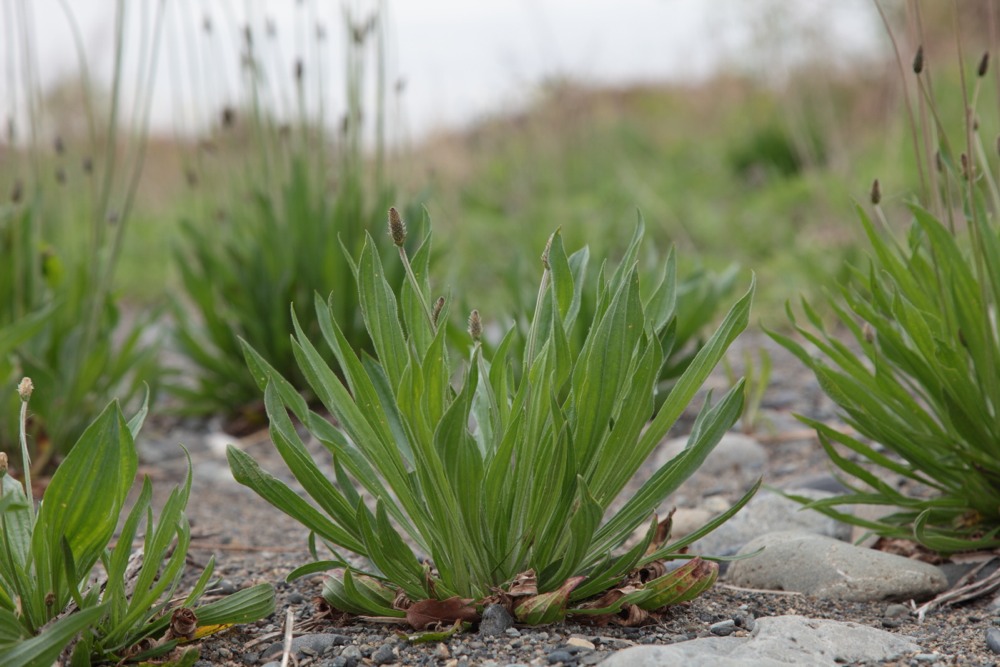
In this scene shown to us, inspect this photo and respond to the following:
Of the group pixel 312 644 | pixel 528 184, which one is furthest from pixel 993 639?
pixel 528 184

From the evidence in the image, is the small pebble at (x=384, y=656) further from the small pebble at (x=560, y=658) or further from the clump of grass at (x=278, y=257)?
the clump of grass at (x=278, y=257)

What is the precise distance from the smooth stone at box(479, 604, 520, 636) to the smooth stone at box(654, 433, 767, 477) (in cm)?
129

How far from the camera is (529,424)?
1.41 metres

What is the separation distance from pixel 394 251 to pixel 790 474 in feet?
5.14

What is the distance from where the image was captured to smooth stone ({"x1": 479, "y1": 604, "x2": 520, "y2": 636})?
1393 millimetres

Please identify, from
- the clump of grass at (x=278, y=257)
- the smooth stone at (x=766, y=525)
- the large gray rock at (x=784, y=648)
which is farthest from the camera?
the clump of grass at (x=278, y=257)

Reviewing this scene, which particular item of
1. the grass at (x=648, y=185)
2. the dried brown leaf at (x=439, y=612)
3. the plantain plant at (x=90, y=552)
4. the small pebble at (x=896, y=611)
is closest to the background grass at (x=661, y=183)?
the grass at (x=648, y=185)

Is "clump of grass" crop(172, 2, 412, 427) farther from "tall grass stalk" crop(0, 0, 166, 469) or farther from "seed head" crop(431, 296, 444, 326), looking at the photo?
"seed head" crop(431, 296, 444, 326)

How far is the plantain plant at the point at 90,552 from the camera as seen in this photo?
4.17 feet

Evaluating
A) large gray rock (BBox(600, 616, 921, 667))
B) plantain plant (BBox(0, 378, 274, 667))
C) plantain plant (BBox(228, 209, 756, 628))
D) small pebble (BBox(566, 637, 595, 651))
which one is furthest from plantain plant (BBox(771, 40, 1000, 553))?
plantain plant (BBox(0, 378, 274, 667))

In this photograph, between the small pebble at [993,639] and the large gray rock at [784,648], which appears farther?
the small pebble at [993,639]

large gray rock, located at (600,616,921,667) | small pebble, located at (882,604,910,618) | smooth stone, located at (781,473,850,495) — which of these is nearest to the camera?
large gray rock, located at (600,616,921,667)

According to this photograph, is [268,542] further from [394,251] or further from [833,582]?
[394,251]

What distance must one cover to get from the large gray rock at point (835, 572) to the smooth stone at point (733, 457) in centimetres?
84
